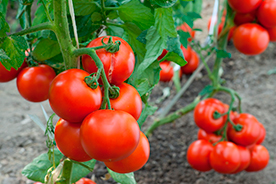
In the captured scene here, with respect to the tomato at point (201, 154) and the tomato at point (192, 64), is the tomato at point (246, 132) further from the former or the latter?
the tomato at point (192, 64)

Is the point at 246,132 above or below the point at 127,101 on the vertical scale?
below

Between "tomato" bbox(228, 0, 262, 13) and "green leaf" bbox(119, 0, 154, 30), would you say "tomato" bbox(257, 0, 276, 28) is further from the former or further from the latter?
"green leaf" bbox(119, 0, 154, 30)

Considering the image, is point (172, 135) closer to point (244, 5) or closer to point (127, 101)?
point (244, 5)

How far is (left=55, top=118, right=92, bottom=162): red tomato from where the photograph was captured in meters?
0.42

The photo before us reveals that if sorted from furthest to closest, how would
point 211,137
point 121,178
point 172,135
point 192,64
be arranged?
point 192,64 < point 172,135 < point 211,137 < point 121,178

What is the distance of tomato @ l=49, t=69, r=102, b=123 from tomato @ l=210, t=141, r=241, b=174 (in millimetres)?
788

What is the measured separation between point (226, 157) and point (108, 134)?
0.79 metres

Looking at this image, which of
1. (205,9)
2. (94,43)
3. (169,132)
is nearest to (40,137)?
(169,132)

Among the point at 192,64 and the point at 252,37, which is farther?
the point at 192,64

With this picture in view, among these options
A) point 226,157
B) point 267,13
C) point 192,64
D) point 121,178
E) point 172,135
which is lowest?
point 172,135

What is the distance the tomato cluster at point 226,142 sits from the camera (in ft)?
3.44

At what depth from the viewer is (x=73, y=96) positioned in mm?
372

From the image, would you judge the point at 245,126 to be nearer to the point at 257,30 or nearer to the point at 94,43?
the point at 257,30

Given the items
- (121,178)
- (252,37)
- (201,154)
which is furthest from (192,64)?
(121,178)
